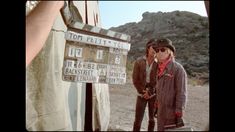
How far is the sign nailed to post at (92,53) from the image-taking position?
282 cm

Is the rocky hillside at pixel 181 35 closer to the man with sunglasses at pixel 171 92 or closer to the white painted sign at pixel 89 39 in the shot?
the man with sunglasses at pixel 171 92

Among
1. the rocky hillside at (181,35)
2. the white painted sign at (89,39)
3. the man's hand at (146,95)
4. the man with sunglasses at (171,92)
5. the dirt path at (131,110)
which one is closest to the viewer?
the white painted sign at (89,39)

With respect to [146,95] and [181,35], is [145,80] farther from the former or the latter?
[181,35]

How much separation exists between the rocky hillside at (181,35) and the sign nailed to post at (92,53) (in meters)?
17.8

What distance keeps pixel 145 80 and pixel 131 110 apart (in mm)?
3465

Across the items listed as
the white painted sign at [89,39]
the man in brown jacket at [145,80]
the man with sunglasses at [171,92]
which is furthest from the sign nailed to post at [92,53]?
the man in brown jacket at [145,80]

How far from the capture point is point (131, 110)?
9.65 meters

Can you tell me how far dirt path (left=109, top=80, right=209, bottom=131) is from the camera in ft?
25.0

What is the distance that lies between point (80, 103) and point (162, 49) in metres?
1.47

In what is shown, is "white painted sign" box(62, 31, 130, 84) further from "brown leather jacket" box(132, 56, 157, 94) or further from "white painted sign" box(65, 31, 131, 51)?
"brown leather jacket" box(132, 56, 157, 94)

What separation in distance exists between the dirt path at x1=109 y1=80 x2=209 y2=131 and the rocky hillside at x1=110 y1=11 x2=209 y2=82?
8096 millimetres
